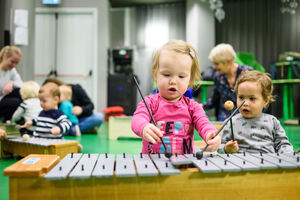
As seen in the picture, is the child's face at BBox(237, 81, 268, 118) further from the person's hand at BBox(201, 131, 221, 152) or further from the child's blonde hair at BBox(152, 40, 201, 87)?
the person's hand at BBox(201, 131, 221, 152)

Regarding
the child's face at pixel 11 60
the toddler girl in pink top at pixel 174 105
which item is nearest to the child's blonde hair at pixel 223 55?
the toddler girl in pink top at pixel 174 105

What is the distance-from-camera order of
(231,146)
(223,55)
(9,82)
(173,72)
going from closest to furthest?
(173,72), (231,146), (223,55), (9,82)

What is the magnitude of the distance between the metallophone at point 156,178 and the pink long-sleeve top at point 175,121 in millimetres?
225

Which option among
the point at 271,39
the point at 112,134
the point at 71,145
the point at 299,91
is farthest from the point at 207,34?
the point at 71,145

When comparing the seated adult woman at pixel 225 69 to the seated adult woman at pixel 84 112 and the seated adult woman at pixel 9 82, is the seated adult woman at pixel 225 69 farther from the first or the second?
the seated adult woman at pixel 9 82

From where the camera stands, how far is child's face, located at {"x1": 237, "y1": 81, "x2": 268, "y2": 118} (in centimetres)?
151

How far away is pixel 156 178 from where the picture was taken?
0.96 m

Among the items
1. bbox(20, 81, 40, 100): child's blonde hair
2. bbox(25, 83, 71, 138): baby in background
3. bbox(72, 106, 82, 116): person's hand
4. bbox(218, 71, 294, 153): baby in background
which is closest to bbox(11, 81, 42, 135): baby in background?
bbox(20, 81, 40, 100): child's blonde hair

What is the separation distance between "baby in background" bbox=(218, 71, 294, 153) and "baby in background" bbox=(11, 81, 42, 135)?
2203 millimetres

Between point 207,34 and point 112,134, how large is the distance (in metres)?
4.49

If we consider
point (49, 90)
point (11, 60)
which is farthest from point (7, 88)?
point (49, 90)

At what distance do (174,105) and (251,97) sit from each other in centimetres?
47

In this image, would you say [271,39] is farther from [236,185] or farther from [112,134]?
[236,185]

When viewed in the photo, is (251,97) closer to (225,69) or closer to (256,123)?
(256,123)
